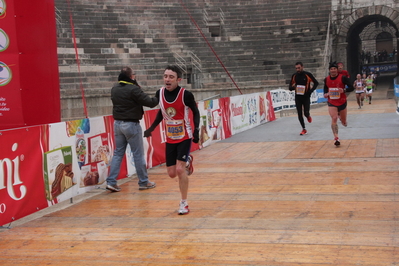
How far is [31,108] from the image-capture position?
8039mm

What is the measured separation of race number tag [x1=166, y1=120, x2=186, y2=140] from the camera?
22.7ft

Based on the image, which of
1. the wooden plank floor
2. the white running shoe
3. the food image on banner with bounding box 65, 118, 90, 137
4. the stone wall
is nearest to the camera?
the wooden plank floor

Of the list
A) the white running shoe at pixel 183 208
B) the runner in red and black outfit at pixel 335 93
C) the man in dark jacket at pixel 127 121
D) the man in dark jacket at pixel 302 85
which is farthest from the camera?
the man in dark jacket at pixel 302 85

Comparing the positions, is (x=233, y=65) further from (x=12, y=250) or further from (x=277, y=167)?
(x=12, y=250)

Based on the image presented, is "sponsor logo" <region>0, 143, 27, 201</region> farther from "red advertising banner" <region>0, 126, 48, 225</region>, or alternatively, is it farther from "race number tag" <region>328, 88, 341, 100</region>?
"race number tag" <region>328, 88, 341, 100</region>

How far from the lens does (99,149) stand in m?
9.02

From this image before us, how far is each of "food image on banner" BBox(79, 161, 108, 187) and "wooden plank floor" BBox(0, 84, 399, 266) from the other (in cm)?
27

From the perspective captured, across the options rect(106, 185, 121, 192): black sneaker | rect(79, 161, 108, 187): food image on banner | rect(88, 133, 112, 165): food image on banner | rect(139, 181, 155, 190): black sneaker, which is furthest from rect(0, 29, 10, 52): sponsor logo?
rect(139, 181, 155, 190): black sneaker

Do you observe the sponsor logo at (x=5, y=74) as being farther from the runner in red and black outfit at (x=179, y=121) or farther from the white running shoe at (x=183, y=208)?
the white running shoe at (x=183, y=208)

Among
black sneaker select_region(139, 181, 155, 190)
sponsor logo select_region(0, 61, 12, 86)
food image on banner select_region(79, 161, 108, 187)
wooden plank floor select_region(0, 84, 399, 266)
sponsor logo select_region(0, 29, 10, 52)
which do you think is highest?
sponsor logo select_region(0, 29, 10, 52)

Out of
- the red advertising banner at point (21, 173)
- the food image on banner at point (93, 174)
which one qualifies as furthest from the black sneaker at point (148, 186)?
the red advertising banner at point (21, 173)

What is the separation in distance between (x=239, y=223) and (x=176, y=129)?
1.52 m

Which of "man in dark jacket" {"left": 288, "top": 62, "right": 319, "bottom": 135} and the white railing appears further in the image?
the white railing

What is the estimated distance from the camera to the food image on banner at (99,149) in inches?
345
